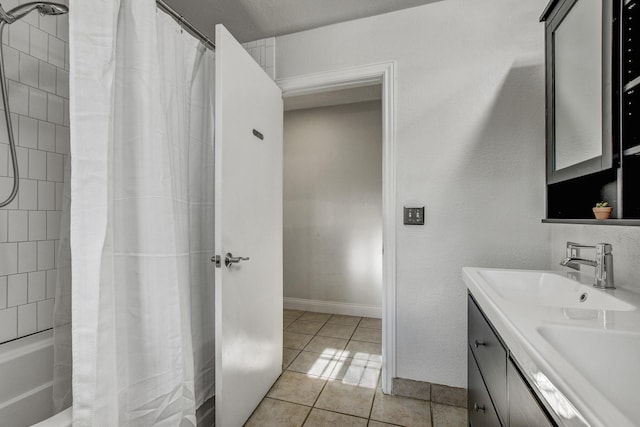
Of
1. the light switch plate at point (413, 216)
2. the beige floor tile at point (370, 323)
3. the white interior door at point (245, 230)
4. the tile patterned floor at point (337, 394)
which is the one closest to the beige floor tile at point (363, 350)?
the tile patterned floor at point (337, 394)

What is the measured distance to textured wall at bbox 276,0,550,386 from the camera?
1.63m

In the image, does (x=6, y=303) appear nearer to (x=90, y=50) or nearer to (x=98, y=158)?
(x=98, y=158)

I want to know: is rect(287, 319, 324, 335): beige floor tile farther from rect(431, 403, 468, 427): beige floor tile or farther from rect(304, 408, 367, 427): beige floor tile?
rect(431, 403, 468, 427): beige floor tile

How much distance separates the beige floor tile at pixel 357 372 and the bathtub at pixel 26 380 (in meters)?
1.51

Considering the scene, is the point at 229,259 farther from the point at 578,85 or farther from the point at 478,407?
the point at 578,85

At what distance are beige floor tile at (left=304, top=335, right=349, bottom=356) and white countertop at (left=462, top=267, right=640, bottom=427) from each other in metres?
1.77

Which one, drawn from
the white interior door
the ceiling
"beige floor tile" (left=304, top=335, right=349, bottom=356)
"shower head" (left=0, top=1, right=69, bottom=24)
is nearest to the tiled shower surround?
"shower head" (left=0, top=1, right=69, bottom=24)

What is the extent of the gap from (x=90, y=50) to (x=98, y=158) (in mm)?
349

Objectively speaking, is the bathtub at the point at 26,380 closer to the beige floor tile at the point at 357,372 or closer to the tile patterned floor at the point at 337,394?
the tile patterned floor at the point at 337,394

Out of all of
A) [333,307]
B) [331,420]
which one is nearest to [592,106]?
[331,420]

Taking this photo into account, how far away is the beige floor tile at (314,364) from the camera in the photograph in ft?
6.83

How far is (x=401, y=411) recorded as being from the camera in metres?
1.68

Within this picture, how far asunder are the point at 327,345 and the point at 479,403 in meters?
1.56

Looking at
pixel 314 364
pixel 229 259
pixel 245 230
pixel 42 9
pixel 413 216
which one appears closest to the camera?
pixel 42 9
